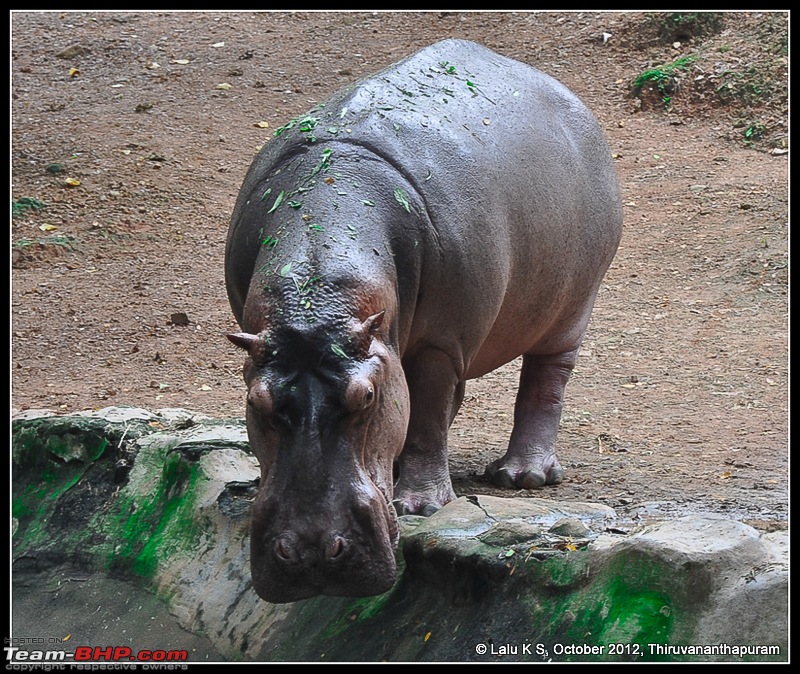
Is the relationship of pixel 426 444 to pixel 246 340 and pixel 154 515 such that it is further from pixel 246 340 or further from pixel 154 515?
pixel 246 340

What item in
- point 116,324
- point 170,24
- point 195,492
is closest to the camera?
point 195,492

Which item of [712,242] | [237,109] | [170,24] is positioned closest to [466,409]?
[712,242]

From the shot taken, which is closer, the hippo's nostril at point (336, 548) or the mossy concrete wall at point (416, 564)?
the mossy concrete wall at point (416, 564)

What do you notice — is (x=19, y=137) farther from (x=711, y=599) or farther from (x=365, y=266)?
(x=711, y=599)

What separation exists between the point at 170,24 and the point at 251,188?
11.4m

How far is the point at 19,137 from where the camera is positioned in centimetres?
1198

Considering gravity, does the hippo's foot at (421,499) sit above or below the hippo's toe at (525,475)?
above

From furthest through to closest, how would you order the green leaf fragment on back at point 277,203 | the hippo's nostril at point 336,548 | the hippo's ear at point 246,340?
the green leaf fragment on back at point 277,203
the hippo's ear at point 246,340
the hippo's nostril at point 336,548

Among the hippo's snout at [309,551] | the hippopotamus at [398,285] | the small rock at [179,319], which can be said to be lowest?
the small rock at [179,319]

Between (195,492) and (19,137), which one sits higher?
(195,492)

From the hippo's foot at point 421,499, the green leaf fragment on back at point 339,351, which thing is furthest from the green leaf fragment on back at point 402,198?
the hippo's foot at point 421,499

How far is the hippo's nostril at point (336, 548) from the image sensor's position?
344 centimetres

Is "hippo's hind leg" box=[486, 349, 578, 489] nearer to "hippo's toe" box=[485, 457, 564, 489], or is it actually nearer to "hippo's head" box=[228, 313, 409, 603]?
"hippo's toe" box=[485, 457, 564, 489]

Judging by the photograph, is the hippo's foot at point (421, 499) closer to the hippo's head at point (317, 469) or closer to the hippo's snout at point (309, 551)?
the hippo's head at point (317, 469)
